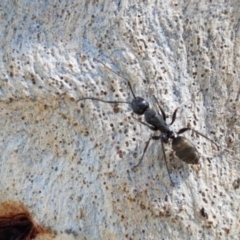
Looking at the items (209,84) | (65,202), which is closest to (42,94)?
(65,202)

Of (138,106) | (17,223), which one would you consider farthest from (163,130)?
(17,223)

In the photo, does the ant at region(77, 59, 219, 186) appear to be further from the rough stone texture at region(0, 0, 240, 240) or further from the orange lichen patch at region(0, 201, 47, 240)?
the orange lichen patch at region(0, 201, 47, 240)

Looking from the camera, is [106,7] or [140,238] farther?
[106,7]

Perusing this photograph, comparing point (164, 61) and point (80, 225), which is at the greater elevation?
point (164, 61)

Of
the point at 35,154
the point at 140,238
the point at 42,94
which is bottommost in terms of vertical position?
the point at 140,238

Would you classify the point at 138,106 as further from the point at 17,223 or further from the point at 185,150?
the point at 17,223

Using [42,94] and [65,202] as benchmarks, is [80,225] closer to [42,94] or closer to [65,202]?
[65,202]
